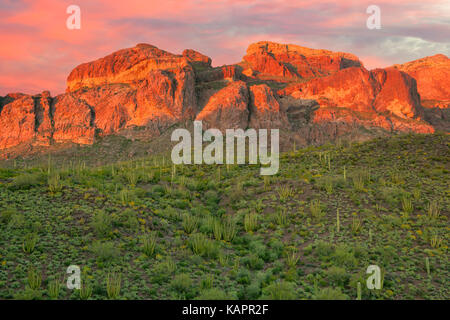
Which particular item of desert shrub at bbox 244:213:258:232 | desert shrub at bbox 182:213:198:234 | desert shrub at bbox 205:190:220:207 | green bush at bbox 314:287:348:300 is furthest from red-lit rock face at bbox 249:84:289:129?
green bush at bbox 314:287:348:300

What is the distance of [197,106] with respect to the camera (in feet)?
305

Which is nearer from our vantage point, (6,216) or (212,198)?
(6,216)

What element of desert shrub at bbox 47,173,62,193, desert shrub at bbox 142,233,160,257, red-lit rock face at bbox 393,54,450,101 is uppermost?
red-lit rock face at bbox 393,54,450,101

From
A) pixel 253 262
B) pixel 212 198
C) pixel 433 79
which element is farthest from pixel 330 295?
pixel 433 79

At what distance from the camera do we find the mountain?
288 feet

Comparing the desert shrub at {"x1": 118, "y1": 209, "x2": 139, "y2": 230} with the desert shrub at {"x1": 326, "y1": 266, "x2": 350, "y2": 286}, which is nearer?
the desert shrub at {"x1": 326, "y1": 266, "x2": 350, "y2": 286}

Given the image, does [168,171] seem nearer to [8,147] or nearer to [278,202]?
[278,202]

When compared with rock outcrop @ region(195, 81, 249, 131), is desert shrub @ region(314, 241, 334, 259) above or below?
below

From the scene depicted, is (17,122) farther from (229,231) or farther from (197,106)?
(229,231)

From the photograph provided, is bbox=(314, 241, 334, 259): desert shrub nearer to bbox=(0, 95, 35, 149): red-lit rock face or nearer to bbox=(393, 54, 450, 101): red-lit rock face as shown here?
bbox=(0, 95, 35, 149): red-lit rock face

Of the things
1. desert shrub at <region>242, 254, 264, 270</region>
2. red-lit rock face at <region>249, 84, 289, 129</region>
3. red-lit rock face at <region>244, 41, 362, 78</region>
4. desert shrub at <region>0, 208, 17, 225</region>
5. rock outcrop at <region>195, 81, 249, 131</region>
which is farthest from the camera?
red-lit rock face at <region>244, 41, 362, 78</region>

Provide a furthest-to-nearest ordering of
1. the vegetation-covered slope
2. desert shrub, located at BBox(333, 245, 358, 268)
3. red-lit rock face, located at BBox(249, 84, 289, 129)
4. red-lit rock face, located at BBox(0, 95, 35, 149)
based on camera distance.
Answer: red-lit rock face, located at BBox(0, 95, 35, 149), red-lit rock face, located at BBox(249, 84, 289, 129), desert shrub, located at BBox(333, 245, 358, 268), the vegetation-covered slope

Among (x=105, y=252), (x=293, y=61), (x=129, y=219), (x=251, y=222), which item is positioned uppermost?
(x=293, y=61)

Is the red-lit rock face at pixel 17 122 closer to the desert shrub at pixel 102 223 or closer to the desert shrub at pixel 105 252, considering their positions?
the desert shrub at pixel 102 223
